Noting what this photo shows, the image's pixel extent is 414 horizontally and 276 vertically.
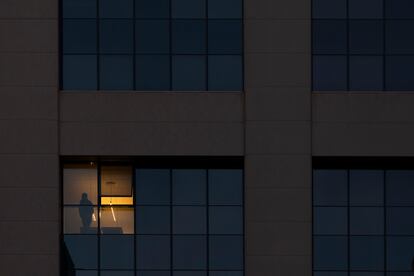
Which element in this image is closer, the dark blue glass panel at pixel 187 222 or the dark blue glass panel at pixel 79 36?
the dark blue glass panel at pixel 187 222

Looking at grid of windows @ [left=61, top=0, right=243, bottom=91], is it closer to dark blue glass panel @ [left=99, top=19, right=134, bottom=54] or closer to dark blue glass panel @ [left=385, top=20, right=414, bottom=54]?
dark blue glass panel @ [left=99, top=19, right=134, bottom=54]

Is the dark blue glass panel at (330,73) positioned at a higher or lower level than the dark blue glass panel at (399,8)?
lower

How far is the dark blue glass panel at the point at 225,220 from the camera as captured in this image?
927 inches

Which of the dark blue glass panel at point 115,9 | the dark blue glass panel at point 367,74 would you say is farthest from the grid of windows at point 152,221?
the dark blue glass panel at point 115,9

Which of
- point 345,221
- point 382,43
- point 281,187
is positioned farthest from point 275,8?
point 345,221

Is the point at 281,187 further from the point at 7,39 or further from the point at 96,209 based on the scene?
the point at 7,39

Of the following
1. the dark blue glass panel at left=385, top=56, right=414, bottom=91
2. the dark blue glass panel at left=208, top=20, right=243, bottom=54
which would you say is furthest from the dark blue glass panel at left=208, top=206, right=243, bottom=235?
the dark blue glass panel at left=385, top=56, right=414, bottom=91

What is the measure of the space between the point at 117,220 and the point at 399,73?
9882 mm

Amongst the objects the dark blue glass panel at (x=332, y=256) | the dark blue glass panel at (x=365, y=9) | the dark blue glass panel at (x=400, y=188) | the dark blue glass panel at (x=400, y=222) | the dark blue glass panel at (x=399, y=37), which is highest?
the dark blue glass panel at (x=365, y=9)

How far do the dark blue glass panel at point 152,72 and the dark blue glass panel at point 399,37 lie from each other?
272 inches

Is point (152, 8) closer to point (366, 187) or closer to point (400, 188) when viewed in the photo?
point (366, 187)

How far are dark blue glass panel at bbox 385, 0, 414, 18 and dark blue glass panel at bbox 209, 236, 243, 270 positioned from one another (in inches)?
331

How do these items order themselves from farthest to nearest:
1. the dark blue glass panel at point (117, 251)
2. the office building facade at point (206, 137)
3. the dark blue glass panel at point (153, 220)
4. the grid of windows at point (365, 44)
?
the grid of windows at point (365, 44), the dark blue glass panel at point (153, 220), the dark blue glass panel at point (117, 251), the office building facade at point (206, 137)

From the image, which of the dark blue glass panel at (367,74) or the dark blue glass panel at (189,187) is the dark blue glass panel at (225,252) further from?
the dark blue glass panel at (367,74)
